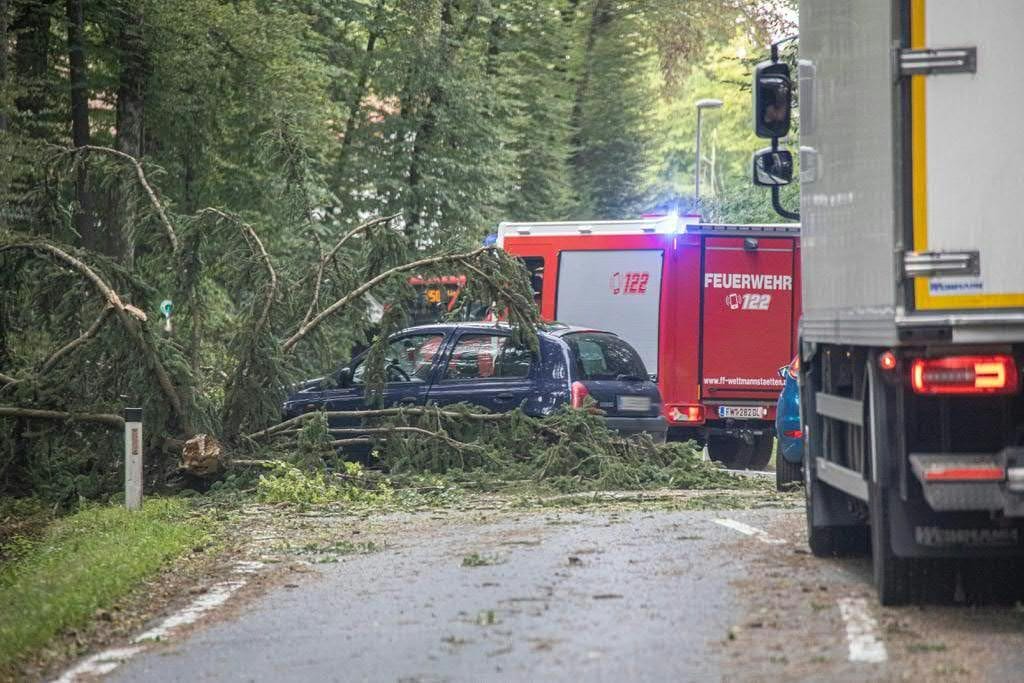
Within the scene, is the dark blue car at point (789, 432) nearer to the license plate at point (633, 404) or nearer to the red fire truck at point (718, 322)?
the license plate at point (633, 404)

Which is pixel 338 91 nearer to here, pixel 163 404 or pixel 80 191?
pixel 80 191

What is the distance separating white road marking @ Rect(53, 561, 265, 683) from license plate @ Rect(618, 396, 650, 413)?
25.8 feet

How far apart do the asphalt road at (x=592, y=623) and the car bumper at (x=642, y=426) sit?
6796 mm

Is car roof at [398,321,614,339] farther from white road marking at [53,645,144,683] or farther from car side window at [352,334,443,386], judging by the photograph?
white road marking at [53,645,144,683]

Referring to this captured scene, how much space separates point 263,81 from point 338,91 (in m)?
5.44

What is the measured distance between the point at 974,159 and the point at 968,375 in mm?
927

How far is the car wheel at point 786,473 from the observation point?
15.8m

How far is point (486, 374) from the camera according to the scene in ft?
59.3

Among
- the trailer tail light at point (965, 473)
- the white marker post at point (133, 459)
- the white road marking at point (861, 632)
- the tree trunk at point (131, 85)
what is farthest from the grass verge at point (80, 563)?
the tree trunk at point (131, 85)

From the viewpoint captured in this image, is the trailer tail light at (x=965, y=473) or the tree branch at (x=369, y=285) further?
the tree branch at (x=369, y=285)

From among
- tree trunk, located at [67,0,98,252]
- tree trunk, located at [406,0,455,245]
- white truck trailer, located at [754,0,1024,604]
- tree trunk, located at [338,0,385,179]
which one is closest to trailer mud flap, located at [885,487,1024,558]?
white truck trailer, located at [754,0,1024,604]

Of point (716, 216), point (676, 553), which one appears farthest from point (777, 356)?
point (716, 216)

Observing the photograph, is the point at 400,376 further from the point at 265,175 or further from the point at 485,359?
the point at 265,175

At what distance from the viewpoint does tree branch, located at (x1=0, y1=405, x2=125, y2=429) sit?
16.4 meters
